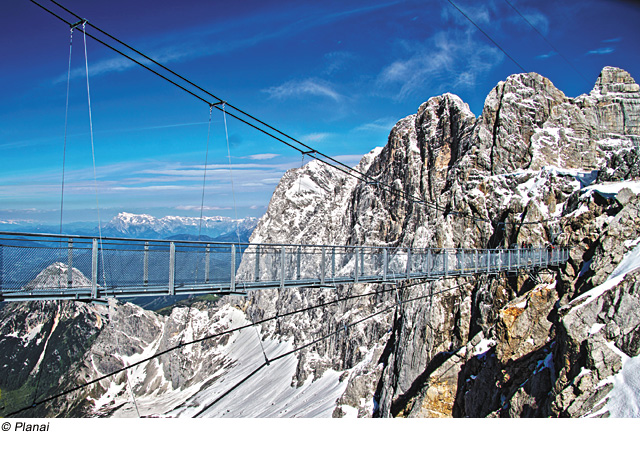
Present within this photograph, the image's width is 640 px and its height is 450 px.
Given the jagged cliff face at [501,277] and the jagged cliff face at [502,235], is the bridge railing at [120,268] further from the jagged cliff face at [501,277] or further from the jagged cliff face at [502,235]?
the jagged cliff face at [502,235]

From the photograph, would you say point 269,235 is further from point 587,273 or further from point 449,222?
point 587,273

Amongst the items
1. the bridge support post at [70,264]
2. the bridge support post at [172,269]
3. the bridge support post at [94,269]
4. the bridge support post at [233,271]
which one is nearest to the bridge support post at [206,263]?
the bridge support post at [233,271]

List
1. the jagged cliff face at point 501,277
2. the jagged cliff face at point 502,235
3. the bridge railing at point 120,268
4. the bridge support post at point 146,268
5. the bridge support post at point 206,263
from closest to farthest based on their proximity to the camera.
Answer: the bridge railing at point 120,268
the bridge support post at point 146,268
the bridge support post at point 206,263
the jagged cliff face at point 501,277
the jagged cliff face at point 502,235

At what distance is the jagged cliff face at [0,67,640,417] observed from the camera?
47.4 feet

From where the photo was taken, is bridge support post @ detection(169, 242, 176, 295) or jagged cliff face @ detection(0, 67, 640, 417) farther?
jagged cliff face @ detection(0, 67, 640, 417)

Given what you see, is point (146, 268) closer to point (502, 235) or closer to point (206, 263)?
point (206, 263)

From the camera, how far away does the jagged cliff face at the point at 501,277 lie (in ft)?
47.4

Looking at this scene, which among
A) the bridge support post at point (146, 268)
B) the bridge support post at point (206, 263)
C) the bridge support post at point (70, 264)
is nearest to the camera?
the bridge support post at point (70, 264)

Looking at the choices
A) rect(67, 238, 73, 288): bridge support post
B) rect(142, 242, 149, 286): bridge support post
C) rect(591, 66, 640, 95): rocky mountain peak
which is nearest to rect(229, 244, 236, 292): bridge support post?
rect(142, 242, 149, 286): bridge support post

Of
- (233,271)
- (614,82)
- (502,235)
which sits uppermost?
(614,82)

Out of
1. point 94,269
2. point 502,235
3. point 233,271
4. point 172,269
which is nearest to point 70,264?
point 94,269

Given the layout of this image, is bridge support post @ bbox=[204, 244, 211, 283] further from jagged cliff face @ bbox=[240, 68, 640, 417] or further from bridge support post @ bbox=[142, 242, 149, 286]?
jagged cliff face @ bbox=[240, 68, 640, 417]

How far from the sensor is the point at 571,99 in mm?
46250

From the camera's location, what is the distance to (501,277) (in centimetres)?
3378
